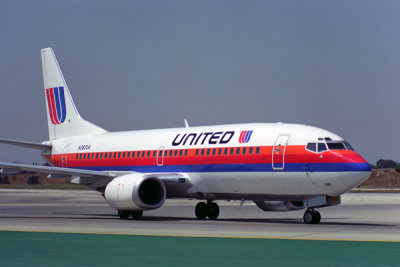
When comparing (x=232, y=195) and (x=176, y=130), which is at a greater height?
(x=176, y=130)

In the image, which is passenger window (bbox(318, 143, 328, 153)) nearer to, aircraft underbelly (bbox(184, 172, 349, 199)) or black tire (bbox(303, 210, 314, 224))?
aircraft underbelly (bbox(184, 172, 349, 199))

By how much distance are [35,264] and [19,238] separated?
5.58 meters

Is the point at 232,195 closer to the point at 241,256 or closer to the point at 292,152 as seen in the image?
the point at 292,152

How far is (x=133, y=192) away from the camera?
28.6 meters

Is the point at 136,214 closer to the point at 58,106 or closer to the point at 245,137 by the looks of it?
the point at 245,137

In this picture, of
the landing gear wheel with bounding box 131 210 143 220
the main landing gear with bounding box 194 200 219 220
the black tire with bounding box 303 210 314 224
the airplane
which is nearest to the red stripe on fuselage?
the airplane

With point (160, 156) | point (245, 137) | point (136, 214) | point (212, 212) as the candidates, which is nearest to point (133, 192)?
point (136, 214)

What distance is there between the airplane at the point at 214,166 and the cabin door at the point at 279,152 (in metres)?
0.04

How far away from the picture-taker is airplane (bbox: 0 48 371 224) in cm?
2541

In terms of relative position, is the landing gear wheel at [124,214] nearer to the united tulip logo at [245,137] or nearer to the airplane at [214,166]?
the airplane at [214,166]

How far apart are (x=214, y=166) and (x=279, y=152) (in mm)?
3378

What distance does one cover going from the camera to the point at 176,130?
32281mm

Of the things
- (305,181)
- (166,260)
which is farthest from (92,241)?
(305,181)

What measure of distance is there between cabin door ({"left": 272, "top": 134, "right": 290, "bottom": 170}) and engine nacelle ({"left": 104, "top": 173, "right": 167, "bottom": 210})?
529 cm
